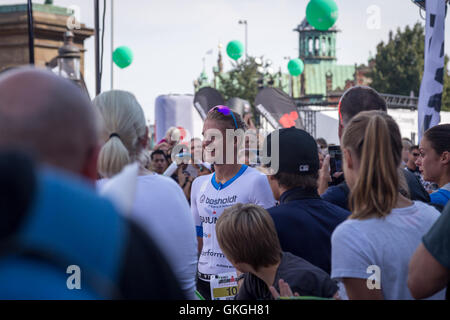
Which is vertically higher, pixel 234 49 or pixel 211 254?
pixel 234 49

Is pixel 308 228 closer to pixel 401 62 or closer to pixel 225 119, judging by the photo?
pixel 225 119

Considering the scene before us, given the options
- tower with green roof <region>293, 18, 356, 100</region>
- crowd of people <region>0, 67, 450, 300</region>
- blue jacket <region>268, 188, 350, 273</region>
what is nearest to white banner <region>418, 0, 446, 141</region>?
crowd of people <region>0, 67, 450, 300</region>

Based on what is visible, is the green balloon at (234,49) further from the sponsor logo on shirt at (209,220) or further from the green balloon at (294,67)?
the sponsor logo on shirt at (209,220)

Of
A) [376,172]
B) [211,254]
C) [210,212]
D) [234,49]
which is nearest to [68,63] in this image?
[210,212]

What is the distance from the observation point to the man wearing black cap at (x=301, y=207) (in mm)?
2812

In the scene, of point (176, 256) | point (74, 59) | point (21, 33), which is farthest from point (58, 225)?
point (21, 33)

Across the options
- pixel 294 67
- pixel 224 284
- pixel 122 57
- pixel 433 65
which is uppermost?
pixel 294 67

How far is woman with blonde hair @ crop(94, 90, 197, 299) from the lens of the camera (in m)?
2.11

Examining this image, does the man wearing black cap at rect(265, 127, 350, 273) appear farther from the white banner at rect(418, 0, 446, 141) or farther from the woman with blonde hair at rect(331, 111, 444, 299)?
the white banner at rect(418, 0, 446, 141)

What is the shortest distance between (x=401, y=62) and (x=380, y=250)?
5019 centimetres

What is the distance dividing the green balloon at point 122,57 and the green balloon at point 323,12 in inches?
227

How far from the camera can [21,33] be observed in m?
17.4

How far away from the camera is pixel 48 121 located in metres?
0.88

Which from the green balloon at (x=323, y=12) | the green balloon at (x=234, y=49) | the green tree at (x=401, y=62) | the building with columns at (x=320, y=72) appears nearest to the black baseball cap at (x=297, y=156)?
the green balloon at (x=323, y=12)
